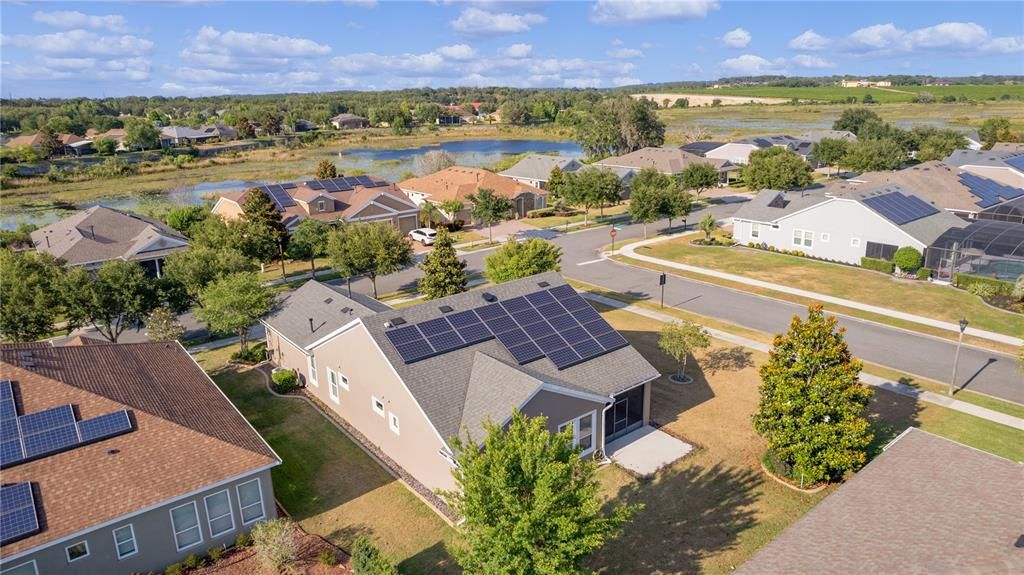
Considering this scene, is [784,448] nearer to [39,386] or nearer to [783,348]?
[783,348]

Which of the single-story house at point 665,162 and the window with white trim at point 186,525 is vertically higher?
the single-story house at point 665,162

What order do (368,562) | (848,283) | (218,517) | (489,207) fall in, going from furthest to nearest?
1. (489,207)
2. (848,283)
3. (218,517)
4. (368,562)

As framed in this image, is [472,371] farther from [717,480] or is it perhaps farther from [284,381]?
[284,381]

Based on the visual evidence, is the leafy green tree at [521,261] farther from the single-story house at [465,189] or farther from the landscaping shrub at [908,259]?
the single-story house at [465,189]

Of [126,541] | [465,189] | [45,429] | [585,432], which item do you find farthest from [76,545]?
[465,189]

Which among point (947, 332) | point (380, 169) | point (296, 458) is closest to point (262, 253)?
point (296, 458)

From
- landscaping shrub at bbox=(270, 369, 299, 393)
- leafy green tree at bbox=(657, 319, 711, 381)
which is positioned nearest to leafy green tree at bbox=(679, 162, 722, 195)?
leafy green tree at bbox=(657, 319, 711, 381)

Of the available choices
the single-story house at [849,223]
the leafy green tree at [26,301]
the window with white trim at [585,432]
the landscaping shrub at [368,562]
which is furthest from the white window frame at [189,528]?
the single-story house at [849,223]
